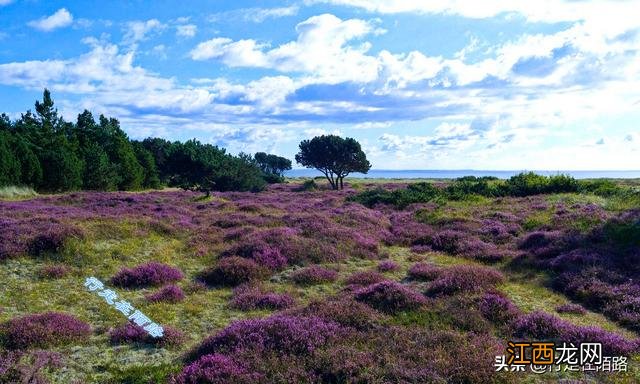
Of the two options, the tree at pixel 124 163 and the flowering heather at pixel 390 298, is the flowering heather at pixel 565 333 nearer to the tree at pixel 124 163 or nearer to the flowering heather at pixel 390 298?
the flowering heather at pixel 390 298

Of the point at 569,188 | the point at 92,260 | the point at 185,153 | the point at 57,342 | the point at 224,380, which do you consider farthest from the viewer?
the point at 185,153

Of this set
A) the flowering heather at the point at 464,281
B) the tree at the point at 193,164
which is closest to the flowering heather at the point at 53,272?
the flowering heather at the point at 464,281

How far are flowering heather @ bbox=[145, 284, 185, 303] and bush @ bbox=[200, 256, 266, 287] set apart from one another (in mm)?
1810

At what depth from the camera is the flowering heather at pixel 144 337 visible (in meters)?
10.4

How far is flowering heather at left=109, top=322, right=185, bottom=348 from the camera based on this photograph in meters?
10.4

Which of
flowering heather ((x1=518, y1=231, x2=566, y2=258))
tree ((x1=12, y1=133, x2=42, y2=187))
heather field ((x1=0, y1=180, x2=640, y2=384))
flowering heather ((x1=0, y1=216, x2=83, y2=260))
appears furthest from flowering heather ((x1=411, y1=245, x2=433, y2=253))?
tree ((x1=12, y1=133, x2=42, y2=187))

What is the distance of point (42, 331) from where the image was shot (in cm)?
1045

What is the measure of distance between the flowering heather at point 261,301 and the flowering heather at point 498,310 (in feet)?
16.9

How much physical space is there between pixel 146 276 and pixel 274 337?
303 inches

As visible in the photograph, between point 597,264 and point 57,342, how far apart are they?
16.2 metres

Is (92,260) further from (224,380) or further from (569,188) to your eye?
(569,188)

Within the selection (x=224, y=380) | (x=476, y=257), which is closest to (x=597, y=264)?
(x=476, y=257)

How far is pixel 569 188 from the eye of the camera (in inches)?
1705

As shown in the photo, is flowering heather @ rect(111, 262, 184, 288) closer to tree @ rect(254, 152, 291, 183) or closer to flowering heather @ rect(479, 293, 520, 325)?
flowering heather @ rect(479, 293, 520, 325)
